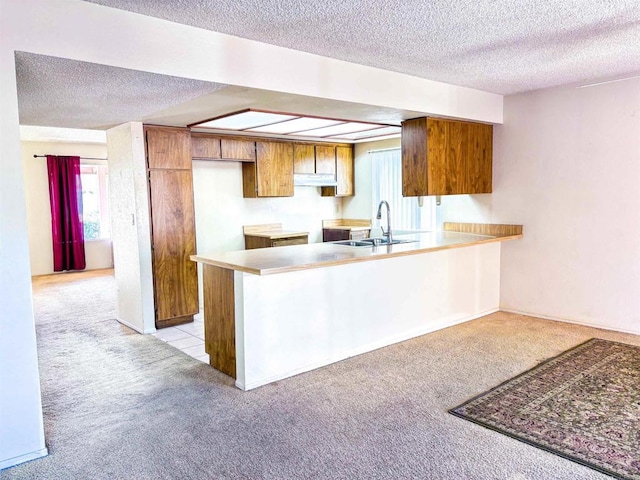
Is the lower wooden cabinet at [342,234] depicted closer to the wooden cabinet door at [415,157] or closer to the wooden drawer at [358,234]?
the wooden drawer at [358,234]

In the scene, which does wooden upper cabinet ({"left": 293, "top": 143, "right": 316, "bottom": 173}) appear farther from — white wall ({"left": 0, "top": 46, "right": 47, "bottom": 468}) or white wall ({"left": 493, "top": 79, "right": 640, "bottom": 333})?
white wall ({"left": 0, "top": 46, "right": 47, "bottom": 468})

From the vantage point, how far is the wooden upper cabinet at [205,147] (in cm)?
548

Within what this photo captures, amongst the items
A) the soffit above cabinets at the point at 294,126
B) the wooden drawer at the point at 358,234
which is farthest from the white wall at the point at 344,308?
the wooden drawer at the point at 358,234

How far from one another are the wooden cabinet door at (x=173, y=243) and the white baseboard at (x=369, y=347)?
74.5 inches

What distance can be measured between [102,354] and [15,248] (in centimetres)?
204

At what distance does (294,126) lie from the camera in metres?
5.16

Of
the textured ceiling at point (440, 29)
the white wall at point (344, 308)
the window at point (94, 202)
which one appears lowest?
the white wall at point (344, 308)

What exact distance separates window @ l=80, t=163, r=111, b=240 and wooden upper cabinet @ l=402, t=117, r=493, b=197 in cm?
669

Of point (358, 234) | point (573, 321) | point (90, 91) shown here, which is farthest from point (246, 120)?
point (573, 321)

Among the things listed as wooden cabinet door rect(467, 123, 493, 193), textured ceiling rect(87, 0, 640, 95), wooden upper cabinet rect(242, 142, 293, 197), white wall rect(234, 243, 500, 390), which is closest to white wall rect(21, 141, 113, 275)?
wooden upper cabinet rect(242, 142, 293, 197)

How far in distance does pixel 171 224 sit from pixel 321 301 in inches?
82.4

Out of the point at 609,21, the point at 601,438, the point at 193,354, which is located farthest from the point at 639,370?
the point at 193,354

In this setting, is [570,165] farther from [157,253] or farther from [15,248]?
[15,248]

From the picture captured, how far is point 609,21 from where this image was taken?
2811 mm
